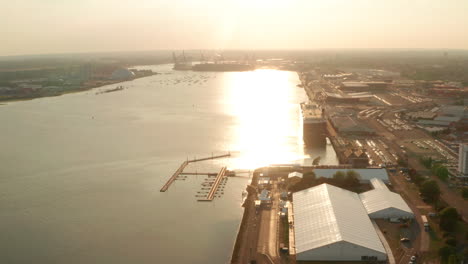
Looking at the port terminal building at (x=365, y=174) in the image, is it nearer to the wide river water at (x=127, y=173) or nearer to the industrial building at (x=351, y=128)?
the wide river water at (x=127, y=173)

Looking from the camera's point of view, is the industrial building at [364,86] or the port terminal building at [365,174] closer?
the port terminal building at [365,174]

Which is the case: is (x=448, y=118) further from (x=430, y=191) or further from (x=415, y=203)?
(x=415, y=203)

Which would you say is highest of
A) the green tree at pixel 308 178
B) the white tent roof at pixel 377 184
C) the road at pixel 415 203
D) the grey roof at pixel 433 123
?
the green tree at pixel 308 178

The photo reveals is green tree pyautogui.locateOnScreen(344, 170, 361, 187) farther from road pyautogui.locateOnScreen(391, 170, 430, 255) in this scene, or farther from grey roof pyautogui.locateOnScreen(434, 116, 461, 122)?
grey roof pyautogui.locateOnScreen(434, 116, 461, 122)

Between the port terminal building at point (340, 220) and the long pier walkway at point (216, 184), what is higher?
the port terminal building at point (340, 220)

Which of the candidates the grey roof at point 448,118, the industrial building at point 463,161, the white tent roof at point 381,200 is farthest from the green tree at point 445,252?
the grey roof at point 448,118

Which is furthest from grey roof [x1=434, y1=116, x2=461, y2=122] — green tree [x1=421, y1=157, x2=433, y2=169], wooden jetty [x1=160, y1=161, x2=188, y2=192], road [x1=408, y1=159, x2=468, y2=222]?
wooden jetty [x1=160, y1=161, x2=188, y2=192]

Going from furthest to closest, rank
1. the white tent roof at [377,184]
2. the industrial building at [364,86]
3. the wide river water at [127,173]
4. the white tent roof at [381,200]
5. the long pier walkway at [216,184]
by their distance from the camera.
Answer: the industrial building at [364,86] < the long pier walkway at [216,184] < the white tent roof at [377,184] < the white tent roof at [381,200] < the wide river water at [127,173]
